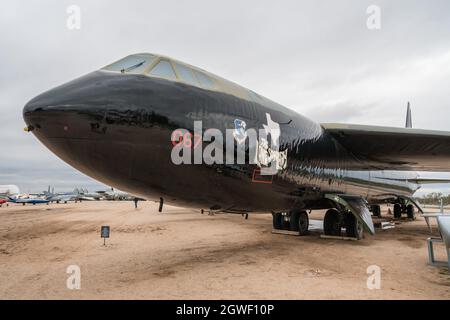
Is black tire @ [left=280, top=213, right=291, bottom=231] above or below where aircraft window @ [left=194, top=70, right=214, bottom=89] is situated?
below

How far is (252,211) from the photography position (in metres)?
6.95

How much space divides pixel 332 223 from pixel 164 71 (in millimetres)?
8566

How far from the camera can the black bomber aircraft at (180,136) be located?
4.29m

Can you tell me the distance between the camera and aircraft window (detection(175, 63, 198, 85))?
5391mm

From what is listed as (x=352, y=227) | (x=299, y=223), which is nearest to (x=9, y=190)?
(x=299, y=223)

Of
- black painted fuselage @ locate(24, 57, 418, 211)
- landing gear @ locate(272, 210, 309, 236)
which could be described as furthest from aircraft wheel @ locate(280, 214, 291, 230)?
black painted fuselage @ locate(24, 57, 418, 211)

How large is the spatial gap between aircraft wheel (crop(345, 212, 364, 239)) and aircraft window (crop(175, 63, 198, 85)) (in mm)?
7787

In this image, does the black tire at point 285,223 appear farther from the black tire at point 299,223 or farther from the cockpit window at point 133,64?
the cockpit window at point 133,64

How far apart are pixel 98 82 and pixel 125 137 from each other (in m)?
0.96

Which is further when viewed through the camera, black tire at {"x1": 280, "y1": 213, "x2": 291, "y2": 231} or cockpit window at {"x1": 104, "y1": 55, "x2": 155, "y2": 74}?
black tire at {"x1": 280, "y1": 213, "x2": 291, "y2": 231}

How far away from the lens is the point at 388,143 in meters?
9.48

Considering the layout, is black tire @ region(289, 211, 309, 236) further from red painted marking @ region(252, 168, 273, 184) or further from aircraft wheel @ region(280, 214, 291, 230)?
red painted marking @ region(252, 168, 273, 184)

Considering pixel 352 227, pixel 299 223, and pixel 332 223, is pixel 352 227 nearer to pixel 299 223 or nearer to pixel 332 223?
pixel 332 223

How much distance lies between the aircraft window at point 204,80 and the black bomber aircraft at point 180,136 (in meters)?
0.03
